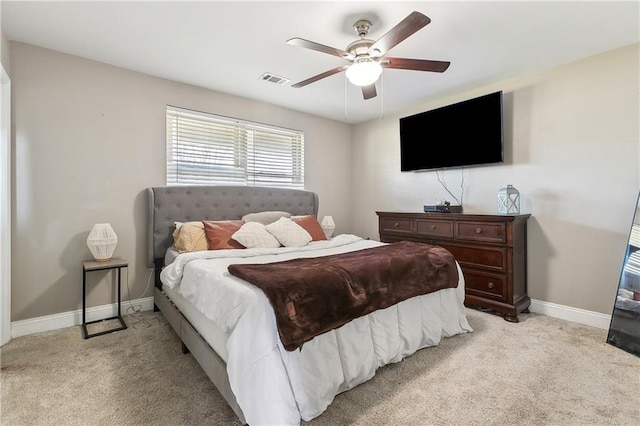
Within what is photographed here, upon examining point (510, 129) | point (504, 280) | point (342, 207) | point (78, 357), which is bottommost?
point (78, 357)

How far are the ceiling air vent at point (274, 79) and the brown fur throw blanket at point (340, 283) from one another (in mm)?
2129

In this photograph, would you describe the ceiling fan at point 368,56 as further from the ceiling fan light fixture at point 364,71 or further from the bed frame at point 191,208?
the bed frame at point 191,208

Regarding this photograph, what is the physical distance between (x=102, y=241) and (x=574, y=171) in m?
4.51

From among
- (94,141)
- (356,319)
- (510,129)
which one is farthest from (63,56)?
(510,129)

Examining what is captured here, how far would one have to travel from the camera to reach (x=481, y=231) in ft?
10.2

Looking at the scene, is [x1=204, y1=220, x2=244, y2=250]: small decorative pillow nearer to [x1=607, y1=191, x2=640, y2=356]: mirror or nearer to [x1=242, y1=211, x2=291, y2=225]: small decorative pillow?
[x1=242, y1=211, x2=291, y2=225]: small decorative pillow

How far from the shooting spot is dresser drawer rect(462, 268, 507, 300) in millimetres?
2953

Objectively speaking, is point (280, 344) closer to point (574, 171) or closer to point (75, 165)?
point (75, 165)

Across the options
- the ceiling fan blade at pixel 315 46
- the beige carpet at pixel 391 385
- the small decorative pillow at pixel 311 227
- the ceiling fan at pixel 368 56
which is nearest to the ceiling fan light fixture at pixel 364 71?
the ceiling fan at pixel 368 56

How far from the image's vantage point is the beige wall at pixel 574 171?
2.64 meters

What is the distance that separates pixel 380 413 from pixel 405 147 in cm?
338

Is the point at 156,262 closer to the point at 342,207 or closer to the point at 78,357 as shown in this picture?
the point at 78,357

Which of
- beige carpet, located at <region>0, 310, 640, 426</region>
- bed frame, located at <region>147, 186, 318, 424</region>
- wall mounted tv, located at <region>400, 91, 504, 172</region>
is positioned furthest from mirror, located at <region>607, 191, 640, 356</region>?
bed frame, located at <region>147, 186, 318, 424</region>

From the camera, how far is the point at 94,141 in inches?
113
